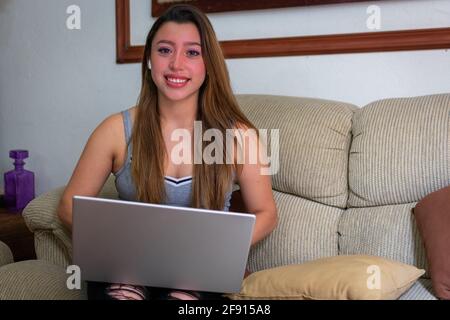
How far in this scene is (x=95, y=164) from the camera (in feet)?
4.66

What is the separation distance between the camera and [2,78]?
2561mm

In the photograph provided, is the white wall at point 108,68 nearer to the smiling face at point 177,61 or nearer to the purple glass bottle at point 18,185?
the purple glass bottle at point 18,185

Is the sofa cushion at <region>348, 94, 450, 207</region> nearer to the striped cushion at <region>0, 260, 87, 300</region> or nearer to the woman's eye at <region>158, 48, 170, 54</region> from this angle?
the woman's eye at <region>158, 48, 170, 54</region>

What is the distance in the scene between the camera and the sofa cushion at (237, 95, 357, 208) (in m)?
1.63

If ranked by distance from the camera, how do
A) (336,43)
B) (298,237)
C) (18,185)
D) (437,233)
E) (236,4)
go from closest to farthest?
(437,233) < (298,237) < (336,43) < (236,4) < (18,185)

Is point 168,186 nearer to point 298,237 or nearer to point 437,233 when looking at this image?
point 298,237

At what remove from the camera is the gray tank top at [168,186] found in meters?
1.43

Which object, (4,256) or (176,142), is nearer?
(176,142)

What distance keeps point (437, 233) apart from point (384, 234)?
0.18 metres

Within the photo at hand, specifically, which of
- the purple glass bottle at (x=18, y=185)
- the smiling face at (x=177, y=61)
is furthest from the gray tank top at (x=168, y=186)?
the purple glass bottle at (x=18, y=185)

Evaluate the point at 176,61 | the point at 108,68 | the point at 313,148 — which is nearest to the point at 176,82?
the point at 176,61

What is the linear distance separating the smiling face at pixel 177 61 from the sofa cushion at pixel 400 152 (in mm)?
545

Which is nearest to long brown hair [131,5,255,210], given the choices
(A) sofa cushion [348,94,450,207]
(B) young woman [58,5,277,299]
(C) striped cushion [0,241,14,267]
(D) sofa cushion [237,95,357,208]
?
(B) young woman [58,5,277,299]
